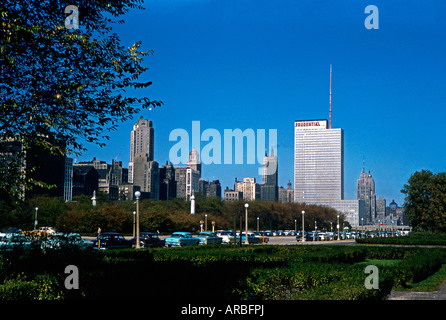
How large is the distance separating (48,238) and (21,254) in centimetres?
224

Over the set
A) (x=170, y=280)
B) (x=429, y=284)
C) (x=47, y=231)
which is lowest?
(x=429, y=284)

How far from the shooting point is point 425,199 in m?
101

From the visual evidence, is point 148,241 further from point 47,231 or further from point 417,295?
point 417,295

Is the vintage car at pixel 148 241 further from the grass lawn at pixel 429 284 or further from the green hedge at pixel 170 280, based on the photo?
the green hedge at pixel 170 280

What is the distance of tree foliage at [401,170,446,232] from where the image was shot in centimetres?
9156

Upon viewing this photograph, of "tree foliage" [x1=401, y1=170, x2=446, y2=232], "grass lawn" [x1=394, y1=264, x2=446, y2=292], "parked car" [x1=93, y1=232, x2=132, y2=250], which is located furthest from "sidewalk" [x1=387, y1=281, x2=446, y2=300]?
"tree foliage" [x1=401, y1=170, x2=446, y2=232]

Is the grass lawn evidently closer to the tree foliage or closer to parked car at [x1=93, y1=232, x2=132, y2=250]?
parked car at [x1=93, y1=232, x2=132, y2=250]

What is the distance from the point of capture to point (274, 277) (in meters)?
13.8

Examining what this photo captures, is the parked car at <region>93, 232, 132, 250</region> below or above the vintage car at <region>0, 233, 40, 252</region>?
below

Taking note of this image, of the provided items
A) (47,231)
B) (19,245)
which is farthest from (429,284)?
(47,231)

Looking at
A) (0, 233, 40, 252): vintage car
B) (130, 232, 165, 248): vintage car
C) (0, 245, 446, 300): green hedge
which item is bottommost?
(130, 232, 165, 248): vintage car

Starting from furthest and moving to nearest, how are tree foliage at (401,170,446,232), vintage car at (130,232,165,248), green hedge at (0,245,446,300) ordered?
tree foliage at (401,170,446,232), vintage car at (130,232,165,248), green hedge at (0,245,446,300)

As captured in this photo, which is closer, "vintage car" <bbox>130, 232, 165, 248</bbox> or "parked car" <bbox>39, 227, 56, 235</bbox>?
"parked car" <bbox>39, 227, 56, 235</bbox>
